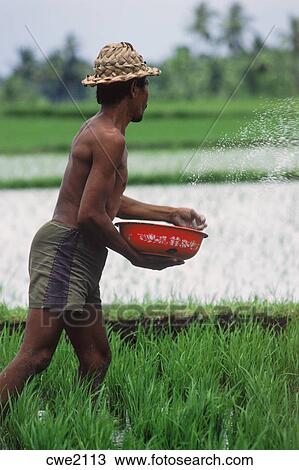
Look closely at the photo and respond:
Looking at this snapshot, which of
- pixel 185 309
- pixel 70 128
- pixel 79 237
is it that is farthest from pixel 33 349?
pixel 70 128

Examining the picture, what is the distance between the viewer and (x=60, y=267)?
12.7 feet

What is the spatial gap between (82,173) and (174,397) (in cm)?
82

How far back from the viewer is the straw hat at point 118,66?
12.5ft

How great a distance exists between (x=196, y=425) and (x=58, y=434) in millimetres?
459

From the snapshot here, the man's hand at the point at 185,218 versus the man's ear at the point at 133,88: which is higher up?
the man's ear at the point at 133,88

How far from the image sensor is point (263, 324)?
5152mm

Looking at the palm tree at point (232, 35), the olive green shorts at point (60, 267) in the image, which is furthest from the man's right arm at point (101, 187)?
the palm tree at point (232, 35)

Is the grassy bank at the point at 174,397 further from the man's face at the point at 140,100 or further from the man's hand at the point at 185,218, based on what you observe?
the man's face at the point at 140,100

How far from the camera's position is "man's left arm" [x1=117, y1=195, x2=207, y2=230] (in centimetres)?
414

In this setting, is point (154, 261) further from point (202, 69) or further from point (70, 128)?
point (70, 128)

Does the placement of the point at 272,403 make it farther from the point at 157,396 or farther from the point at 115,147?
the point at 115,147

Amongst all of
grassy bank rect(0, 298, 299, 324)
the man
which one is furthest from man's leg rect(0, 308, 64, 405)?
grassy bank rect(0, 298, 299, 324)
